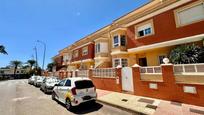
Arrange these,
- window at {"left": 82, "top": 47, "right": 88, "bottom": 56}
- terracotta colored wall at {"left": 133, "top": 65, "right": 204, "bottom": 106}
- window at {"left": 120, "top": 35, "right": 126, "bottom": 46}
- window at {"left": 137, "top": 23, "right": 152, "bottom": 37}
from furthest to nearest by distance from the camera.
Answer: window at {"left": 82, "top": 47, "right": 88, "bottom": 56}, window at {"left": 120, "top": 35, "right": 126, "bottom": 46}, window at {"left": 137, "top": 23, "right": 152, "bottom": 37}, terracotta colored wall at {"left": 133, "top": 65, "right": 204, "bottom": 106}

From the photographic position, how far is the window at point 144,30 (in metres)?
13.7

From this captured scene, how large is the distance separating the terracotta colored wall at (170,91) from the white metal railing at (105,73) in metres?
3.23

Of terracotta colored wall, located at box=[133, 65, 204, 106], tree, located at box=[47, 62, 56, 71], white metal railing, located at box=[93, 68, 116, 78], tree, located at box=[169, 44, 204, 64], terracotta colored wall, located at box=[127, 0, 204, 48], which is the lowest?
terracotta colored wall, located at box=[133, 65, 204, 106]

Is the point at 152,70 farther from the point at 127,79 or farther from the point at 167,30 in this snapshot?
the point at 167,30

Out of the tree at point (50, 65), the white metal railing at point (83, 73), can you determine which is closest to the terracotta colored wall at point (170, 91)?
the white metal railing at point (83, 73)

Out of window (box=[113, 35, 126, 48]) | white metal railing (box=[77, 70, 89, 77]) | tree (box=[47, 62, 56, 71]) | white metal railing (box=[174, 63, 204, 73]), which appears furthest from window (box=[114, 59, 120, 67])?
tree (box=[47, 62, 56, 71])

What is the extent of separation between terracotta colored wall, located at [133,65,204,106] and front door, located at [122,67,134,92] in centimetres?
95

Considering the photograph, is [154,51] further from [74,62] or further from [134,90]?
[74,62]

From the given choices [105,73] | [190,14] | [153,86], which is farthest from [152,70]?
[190,14]

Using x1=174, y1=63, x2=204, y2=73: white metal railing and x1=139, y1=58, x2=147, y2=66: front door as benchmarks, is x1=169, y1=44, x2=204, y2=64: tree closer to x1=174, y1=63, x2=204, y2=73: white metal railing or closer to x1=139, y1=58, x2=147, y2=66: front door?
x1=174, y1=63, x2=204, y2=73: white metal railing

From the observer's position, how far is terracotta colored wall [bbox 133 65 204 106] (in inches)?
274

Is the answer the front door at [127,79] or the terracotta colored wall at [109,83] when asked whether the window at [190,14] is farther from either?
the terracotta colored wall at [109,83]

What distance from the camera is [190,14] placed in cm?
1059

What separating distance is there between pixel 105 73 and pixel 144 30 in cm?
648
